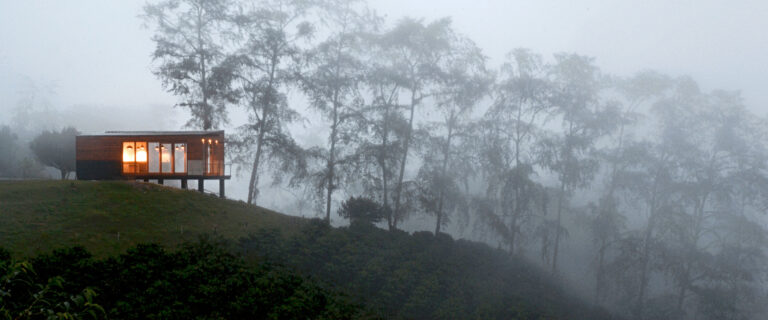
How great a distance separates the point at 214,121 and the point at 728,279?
2920 centimetres

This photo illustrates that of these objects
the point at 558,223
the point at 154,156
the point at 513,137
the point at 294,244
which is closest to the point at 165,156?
the point at 154,156

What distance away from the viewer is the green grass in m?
13.7

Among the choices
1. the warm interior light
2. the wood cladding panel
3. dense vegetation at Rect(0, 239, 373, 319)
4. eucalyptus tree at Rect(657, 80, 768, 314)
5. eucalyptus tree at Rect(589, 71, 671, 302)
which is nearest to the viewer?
dense vegetation at Rect(0, 239, 373, 319)

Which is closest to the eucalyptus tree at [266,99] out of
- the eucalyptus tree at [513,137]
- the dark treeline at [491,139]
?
the dark treeline at [491,139]

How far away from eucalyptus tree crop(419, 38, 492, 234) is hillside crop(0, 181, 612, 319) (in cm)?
420

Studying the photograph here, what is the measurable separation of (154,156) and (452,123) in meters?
15.7

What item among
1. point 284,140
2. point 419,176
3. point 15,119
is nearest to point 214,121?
point 284,140

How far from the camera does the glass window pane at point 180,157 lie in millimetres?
23328

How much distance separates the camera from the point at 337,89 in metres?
27.2

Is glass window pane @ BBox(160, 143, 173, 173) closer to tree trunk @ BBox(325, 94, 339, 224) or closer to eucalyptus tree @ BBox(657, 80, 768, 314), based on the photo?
tree trunk @ BBox(325, 94, 339, 224)

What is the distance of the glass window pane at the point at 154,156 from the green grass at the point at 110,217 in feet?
9.37

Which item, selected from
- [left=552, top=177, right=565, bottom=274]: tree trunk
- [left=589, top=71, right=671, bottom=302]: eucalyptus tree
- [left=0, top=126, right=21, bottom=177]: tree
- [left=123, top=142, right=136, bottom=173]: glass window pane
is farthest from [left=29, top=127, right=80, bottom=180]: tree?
[left=589, top=71, right=671, bottom=302]: eucalyptus tree

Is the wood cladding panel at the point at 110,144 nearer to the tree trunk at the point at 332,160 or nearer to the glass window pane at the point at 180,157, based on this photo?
the glass window pane at the point at 180,157

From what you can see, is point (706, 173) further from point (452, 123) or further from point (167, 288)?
point (167, 288)
